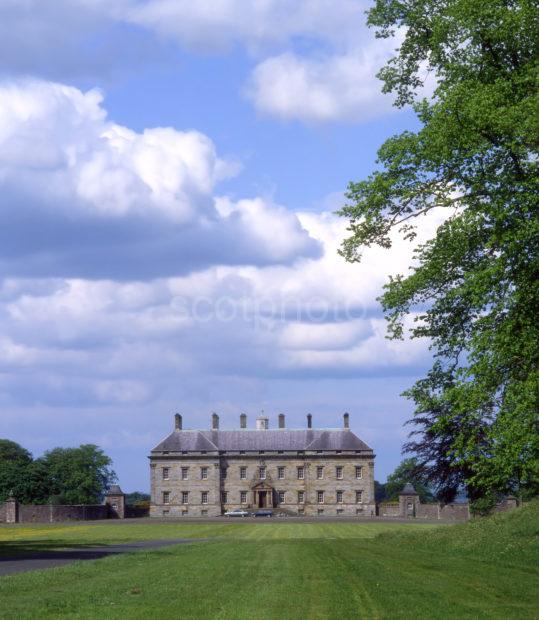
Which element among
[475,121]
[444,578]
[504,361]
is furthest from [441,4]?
[444,578]

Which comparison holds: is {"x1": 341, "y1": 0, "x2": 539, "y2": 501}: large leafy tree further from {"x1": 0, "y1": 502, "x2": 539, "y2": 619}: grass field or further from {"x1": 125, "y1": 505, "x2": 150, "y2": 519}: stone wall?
{"x1": 125, "y1": 505, "x2": 150, "y2": 519}: stone wall

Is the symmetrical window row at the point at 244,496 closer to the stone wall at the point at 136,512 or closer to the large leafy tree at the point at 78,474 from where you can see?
the stone wall at the point at 136,512

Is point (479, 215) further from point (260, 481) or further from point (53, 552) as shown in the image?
point (260, 481)

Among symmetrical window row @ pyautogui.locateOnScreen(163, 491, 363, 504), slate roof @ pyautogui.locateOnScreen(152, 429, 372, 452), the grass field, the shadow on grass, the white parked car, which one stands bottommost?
the white parked car

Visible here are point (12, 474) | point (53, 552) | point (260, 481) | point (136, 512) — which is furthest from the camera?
point (12, 474)

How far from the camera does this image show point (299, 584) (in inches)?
748

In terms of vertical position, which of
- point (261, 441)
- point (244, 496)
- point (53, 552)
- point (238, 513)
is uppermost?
point (261, 441)

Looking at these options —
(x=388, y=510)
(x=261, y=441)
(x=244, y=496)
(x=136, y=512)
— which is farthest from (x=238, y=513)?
(x=388, y=510)

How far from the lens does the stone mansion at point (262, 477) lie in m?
115

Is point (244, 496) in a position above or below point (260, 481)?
below

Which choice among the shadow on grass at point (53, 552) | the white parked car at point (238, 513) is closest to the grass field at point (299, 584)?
the shadow on grass at point (53, 552)

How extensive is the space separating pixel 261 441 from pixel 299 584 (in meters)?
98.5

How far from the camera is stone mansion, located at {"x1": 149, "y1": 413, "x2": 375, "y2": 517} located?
378 feet

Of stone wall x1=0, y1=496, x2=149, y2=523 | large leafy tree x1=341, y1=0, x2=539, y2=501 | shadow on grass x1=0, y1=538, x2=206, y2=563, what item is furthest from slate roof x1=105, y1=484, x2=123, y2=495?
large leafy tree x1=341, y1=0, x2=539, y2=501
